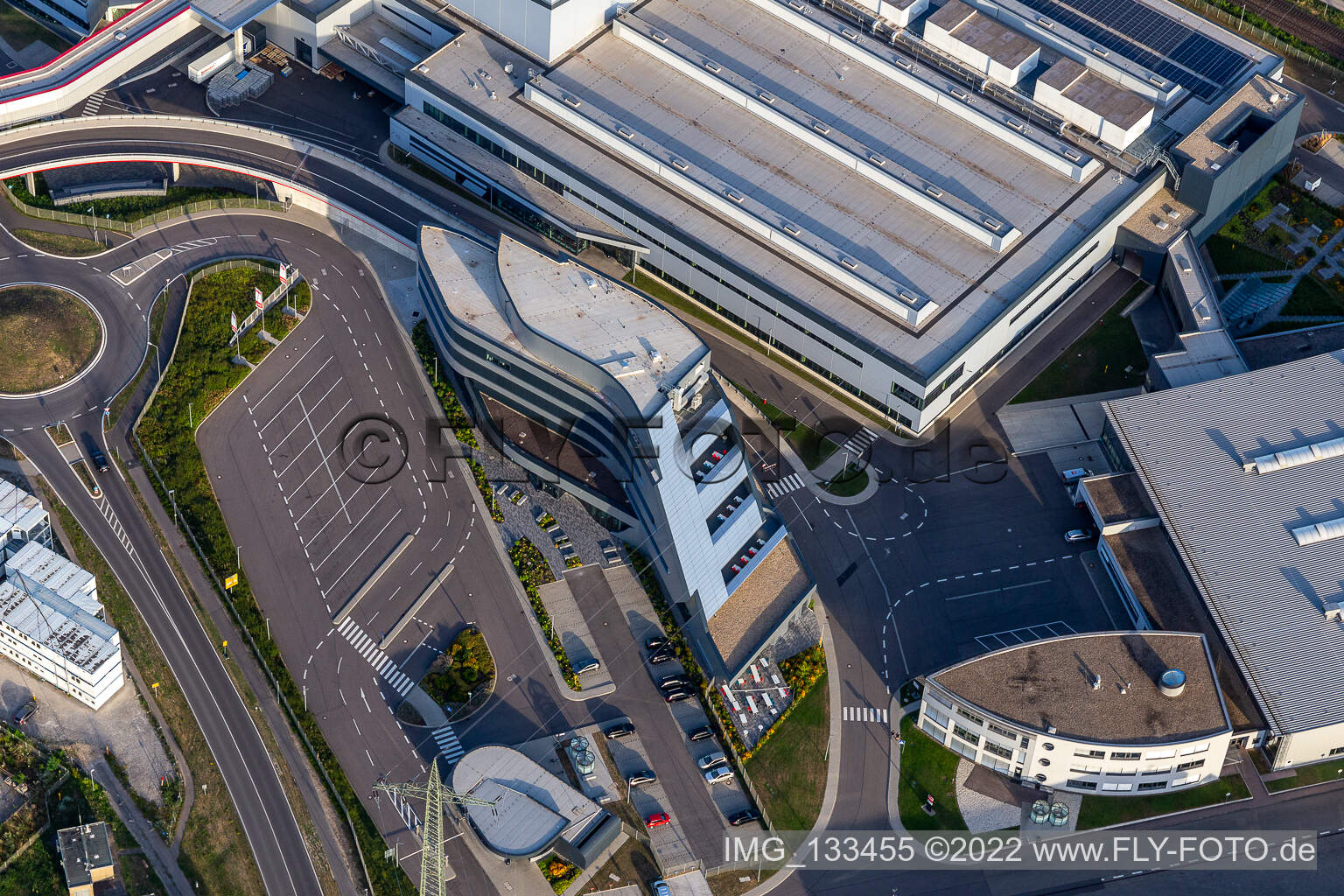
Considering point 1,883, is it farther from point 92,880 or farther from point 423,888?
point 423,888

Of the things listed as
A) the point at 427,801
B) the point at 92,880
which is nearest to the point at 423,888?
the point at 427,801

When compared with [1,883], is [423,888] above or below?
below

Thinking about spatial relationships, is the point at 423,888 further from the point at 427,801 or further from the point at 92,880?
the point at 92,880

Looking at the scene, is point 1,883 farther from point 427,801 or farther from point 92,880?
point 427,801

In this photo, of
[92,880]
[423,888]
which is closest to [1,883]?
[92,880]
